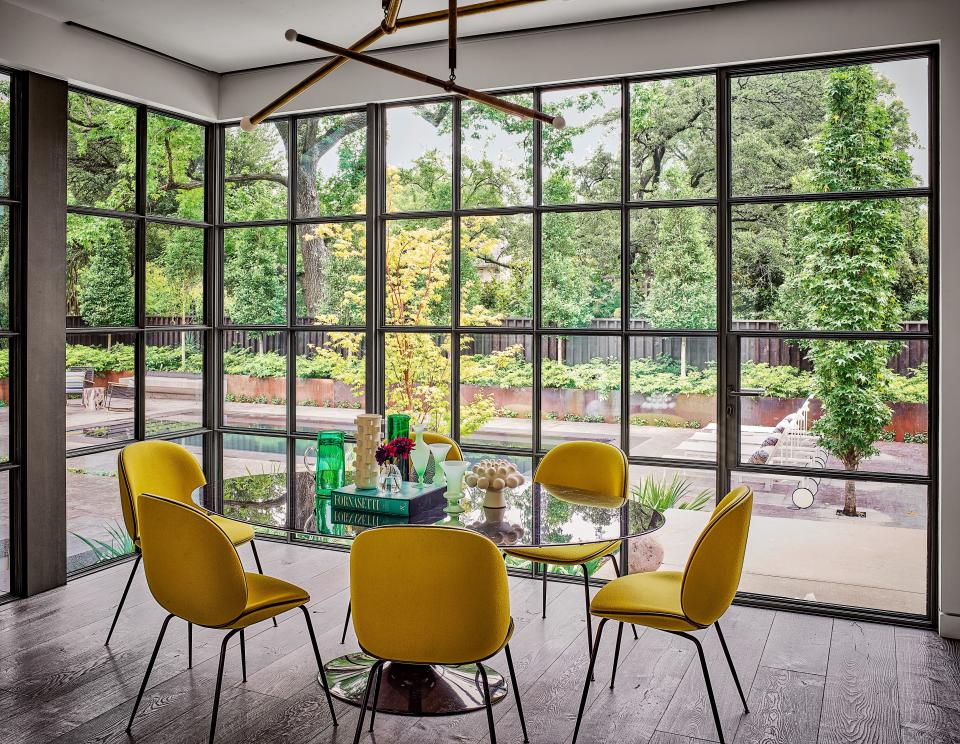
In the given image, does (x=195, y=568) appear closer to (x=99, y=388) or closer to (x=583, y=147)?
(x=99, y=388)

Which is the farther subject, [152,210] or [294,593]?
[152,210]

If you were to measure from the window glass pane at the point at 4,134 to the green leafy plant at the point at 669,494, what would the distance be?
3690mm

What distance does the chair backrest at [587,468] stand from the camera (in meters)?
3.92

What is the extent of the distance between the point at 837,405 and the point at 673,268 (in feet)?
3.57

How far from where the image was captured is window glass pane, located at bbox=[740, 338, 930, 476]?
4.11 metres

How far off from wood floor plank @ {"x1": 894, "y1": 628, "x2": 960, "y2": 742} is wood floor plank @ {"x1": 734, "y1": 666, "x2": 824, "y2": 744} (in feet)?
1.07

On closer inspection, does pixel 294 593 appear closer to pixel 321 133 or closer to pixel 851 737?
pixel 851 737

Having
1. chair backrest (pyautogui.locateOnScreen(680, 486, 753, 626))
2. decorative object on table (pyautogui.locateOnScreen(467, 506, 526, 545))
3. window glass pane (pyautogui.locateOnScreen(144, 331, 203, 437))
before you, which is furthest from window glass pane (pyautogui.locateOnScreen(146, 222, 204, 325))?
chair backrest (pyautogui.locateOnScreen(680, 486, 753, 626))

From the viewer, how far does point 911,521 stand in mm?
4125

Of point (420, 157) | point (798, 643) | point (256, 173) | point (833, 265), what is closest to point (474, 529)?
point (798, 643)

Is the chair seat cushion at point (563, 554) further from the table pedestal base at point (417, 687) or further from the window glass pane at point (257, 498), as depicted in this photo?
the window glass pane at point (257, 498)

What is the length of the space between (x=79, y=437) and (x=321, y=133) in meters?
2.36

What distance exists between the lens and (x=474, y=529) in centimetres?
286

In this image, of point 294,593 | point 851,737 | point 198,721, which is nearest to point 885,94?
point 851,737
